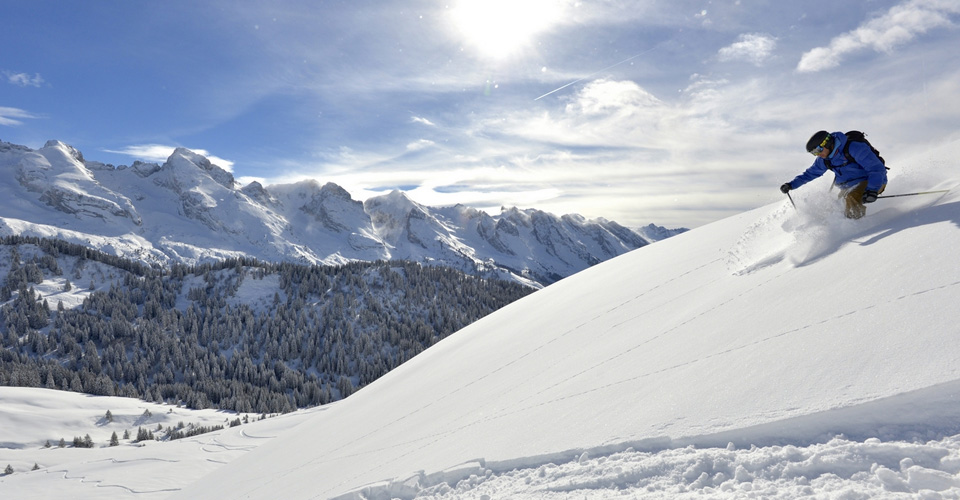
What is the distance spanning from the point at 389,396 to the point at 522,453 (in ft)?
27.0

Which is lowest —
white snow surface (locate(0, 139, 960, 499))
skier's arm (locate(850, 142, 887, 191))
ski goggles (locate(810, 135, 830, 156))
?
white snow surface (locate(0, 139, 960, 499))

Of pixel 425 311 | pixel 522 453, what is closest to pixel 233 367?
pixel 425 311

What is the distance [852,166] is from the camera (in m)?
7.19

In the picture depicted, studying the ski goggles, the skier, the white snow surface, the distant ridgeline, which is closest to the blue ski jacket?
the skier

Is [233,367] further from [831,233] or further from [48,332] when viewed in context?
[831,233]

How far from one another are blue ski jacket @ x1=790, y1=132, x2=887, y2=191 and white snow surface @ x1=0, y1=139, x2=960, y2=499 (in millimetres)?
392

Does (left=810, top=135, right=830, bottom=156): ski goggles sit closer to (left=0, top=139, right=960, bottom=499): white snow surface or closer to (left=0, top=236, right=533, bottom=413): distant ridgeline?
(left=0, top=139, right=960, bottom=499): white snow surface

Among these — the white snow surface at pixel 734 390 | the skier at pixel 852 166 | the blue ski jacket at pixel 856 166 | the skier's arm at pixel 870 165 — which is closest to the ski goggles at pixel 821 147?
the skier at pixel 852 166

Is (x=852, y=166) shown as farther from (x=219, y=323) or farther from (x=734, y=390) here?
(x=219, y=323)

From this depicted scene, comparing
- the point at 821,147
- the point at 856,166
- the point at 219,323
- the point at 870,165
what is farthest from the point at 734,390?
the point at 219,323

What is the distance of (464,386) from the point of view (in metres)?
9.08

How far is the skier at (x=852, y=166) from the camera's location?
6820 millimetres

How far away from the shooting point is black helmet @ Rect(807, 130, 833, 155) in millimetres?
7449

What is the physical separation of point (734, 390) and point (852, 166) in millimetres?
5638
